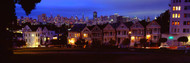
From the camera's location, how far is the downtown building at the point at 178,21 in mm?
43250

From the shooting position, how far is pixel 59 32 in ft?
253

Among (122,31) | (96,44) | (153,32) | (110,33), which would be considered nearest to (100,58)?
(96,44)

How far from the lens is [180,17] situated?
43938mm

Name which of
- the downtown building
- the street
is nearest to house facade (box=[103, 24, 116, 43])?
the downtown building

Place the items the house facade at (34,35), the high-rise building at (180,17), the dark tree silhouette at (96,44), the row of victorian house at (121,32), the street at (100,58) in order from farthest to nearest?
the house facade at (34,35) → the row of victorian house at (121,32) → the high-rise building at (180,17) → the dark tree silhouette at (96,44) → the street at (100,58)

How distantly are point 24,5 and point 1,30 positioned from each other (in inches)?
111

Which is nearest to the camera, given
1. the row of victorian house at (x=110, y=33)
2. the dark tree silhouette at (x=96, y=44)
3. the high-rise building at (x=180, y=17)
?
the dark tree silhouette at (x=96, y=44)

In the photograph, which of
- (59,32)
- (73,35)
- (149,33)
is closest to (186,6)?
(149,33)

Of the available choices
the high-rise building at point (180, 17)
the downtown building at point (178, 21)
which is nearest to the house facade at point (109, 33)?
the downtown building at point (178, 21)

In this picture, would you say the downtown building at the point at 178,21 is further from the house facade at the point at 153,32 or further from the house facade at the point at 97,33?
the house facade at the point at 97,33

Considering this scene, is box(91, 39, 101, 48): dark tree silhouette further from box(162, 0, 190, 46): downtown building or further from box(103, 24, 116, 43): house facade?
box(162, 0, 190, 46): downtown building

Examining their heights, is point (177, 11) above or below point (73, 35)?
above

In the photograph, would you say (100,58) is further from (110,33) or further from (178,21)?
(110,33)

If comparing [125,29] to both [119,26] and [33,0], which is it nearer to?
[119,26]
